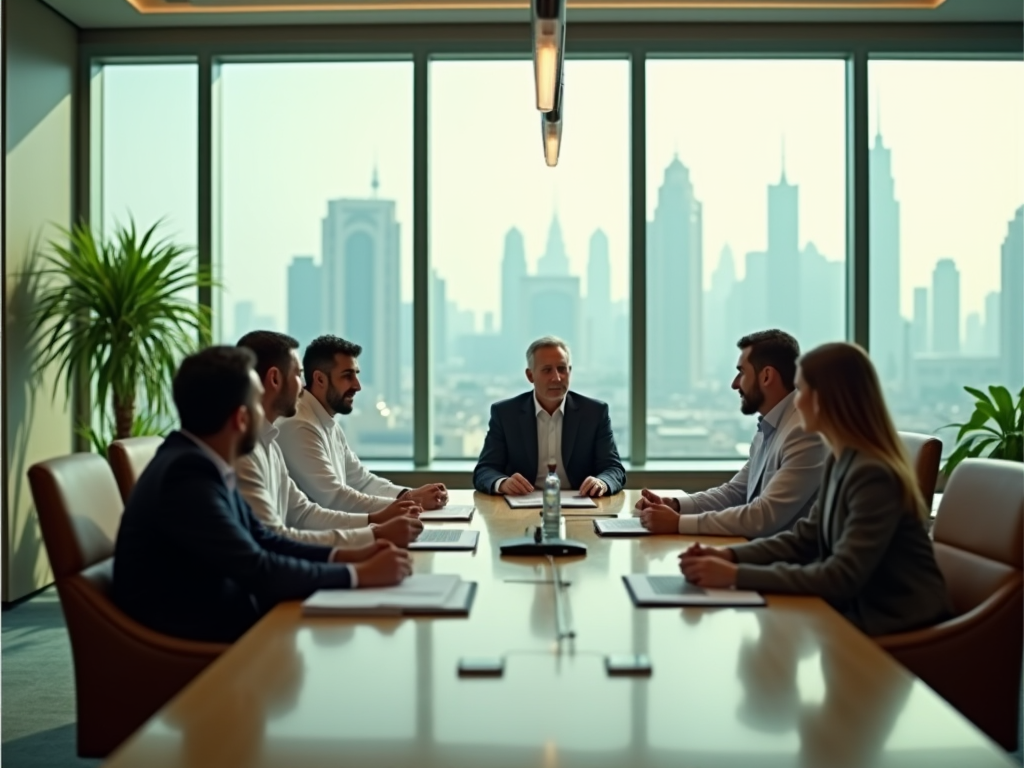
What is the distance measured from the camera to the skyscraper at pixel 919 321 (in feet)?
22.7

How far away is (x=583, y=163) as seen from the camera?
6.90 metres

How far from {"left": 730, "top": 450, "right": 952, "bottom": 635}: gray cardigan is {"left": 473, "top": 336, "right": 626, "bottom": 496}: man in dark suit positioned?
2.21 m

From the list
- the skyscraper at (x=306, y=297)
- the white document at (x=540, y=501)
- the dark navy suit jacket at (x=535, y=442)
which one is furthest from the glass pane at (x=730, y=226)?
the white document at (x=540, y=501)

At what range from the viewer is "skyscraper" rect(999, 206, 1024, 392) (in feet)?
22.6

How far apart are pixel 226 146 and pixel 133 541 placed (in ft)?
15.8

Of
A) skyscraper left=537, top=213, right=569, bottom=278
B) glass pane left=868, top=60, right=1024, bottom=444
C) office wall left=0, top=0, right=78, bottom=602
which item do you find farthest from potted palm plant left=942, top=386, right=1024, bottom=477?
office wall left=0, top=0, right=78, bottom=602

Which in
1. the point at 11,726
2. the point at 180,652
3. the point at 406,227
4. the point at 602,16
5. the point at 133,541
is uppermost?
the point at 602,16

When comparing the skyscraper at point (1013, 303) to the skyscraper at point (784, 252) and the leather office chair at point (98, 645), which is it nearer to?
the skyscraper at point (784, 252)

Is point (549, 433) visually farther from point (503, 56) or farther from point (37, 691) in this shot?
point (503, 56)

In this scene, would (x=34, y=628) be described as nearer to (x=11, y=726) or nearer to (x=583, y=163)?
(x=11, y=726)

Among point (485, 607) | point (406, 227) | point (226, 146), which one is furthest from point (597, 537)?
point (226, 146)

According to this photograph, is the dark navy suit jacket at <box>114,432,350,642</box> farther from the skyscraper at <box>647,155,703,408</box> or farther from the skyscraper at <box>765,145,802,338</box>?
the skyscraper at <box>765,145,802,338</box>

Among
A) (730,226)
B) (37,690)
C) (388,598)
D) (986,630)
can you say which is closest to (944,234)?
(730,226)

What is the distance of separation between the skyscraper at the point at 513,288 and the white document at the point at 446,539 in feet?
11.3
